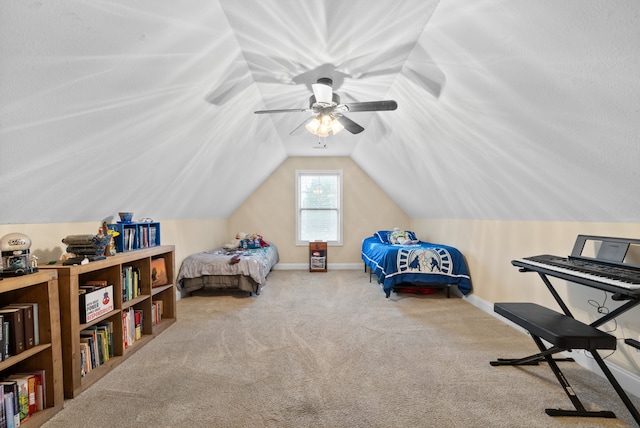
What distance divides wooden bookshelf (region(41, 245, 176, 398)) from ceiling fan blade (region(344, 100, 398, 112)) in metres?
2.13

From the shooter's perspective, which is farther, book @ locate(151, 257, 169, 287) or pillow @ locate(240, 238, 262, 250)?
pillow @ locate(240, 238, 262, 250)

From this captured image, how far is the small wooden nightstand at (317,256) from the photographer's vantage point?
559 cm

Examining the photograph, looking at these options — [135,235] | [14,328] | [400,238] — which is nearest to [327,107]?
[135,235]

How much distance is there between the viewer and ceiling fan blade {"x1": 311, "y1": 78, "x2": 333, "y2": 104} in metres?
2.25

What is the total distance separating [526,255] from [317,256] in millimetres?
3471

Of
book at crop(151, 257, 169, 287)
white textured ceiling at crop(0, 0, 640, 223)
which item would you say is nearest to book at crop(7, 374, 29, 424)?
white textured ceiling at crop(0, 0, 640, 223)

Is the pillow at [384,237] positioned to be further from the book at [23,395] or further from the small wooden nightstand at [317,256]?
the book at [23,395]

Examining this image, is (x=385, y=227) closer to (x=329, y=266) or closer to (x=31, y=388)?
(x=329, y=266)

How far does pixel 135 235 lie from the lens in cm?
264

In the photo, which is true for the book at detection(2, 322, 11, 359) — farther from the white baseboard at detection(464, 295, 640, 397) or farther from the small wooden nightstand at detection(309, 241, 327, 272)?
the small wooden nightstand at detection(309, 241, 327, 272)

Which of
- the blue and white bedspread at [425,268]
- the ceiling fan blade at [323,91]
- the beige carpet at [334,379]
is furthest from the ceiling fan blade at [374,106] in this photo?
the blue and white bedspread at [425,268]

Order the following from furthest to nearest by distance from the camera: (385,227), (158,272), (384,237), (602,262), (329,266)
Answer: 1. (385,227)
2. (329,266)
3. (384,237)
4. (158,272)
5. (602,262)

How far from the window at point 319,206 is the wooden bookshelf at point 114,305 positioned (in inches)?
126

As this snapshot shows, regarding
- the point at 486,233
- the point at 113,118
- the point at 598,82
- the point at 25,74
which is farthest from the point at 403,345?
the point at 25,74
